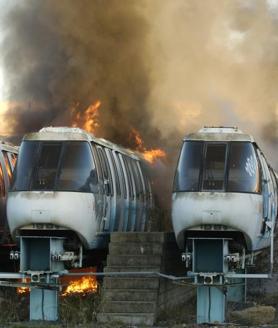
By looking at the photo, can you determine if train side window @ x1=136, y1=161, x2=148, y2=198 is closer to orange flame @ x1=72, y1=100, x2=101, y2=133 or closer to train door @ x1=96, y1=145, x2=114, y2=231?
train door @ x1=96, y1=145, x2=114, y2=231

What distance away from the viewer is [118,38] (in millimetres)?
35500

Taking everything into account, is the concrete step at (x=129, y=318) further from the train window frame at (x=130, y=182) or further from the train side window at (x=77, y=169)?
the train window frame at (x=130, y=182)

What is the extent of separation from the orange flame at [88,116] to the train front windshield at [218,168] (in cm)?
1631

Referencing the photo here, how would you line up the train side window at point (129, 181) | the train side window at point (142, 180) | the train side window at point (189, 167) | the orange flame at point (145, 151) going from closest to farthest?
the train side window at point (189, 167) < the train side window at point (129, 181) < the train side window at point (142, 180) < the orange flame at point (145, 151)

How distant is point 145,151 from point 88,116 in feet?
10.8

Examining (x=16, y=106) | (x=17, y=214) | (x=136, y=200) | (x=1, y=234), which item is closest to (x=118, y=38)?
(x=16, y=106)

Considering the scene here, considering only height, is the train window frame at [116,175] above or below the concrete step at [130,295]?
above

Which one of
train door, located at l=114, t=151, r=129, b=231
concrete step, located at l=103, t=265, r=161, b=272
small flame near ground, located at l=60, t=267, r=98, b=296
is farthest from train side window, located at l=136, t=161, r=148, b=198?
concrete step, located at l=103, t=265, r=161, b=272

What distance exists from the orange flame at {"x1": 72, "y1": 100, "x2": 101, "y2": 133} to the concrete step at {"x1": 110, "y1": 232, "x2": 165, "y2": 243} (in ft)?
49.7

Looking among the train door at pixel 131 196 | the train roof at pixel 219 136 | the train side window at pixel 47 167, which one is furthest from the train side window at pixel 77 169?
the train door at pixel 131 196

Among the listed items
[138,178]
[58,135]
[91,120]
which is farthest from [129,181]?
[91,120]

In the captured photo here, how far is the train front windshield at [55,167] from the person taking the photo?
714 inches

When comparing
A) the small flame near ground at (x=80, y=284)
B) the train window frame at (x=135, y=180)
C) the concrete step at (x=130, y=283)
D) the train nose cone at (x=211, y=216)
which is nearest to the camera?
the train nose cone at (x=211, y=216)

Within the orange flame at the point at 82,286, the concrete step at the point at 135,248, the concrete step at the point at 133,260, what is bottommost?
the orange flame at the point at 82,286
